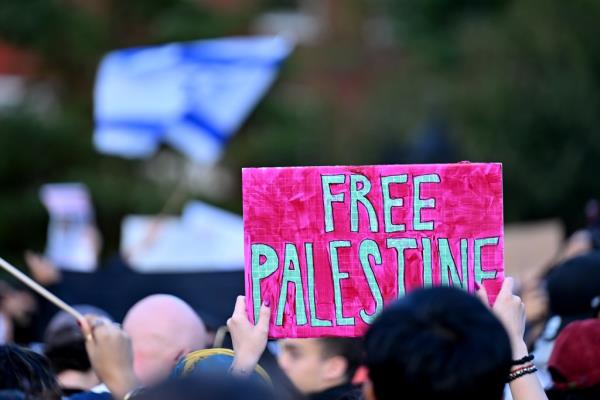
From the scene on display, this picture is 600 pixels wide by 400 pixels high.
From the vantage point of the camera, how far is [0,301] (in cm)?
821

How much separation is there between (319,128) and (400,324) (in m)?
19.9

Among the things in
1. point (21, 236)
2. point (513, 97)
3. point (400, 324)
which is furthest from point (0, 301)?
point (21, 236)

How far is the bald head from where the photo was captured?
12.9 ft

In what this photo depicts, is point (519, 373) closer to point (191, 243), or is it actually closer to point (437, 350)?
point (437, 350)

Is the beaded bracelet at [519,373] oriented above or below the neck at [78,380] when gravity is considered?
above

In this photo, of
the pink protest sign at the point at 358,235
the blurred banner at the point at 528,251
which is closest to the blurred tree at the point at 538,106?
the blurred banner at the point at 528,251

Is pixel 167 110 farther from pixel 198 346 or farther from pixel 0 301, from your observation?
pixel 198 346

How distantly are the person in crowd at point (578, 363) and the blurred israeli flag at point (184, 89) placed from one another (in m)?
6.12

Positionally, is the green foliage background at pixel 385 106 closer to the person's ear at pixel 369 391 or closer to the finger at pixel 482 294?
the finger at pixel 482 294

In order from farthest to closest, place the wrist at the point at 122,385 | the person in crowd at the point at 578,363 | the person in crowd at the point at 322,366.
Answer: the person in crowd at the point at 322,366 → the person in crowd at the point at 578,363 → the wrist at the point at 122,385

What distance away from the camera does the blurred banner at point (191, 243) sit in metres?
9.32

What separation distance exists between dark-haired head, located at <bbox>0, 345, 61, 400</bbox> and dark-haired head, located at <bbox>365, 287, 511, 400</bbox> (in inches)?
34.9

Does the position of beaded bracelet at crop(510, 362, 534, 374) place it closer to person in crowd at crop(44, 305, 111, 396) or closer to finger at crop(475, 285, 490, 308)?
finger at crop(475, 285, 490, 308)

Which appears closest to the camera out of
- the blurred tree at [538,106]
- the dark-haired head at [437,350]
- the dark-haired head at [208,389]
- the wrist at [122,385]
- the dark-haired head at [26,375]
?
the dark-haired head at [208,389]
